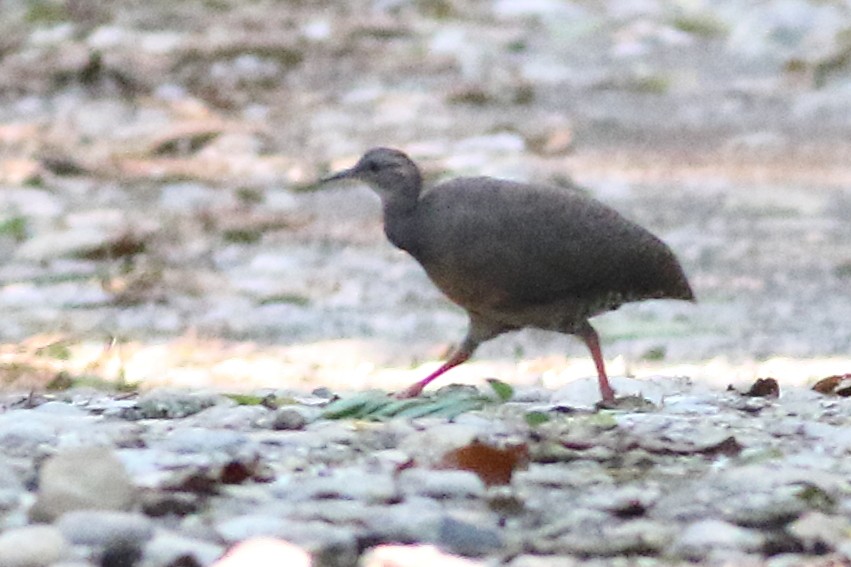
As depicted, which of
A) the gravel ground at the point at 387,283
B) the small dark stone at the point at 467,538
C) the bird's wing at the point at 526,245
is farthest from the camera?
the bird's wing at the point at 526,245

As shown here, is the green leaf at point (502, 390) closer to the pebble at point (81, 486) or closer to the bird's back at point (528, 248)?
the bird's back at point (528, 248)

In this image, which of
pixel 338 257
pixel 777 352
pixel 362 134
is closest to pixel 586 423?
pixel 777 352

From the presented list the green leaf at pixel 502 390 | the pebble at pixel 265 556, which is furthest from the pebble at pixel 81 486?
the green leaf at pixel 502 390

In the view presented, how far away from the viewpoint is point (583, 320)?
542cm

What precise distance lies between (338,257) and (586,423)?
3.99 meters

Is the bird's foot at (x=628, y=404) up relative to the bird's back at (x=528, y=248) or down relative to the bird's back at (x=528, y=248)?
down

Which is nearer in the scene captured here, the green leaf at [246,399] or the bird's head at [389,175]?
the green leaf at [246,399]

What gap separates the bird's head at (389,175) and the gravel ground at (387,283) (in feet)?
2.00

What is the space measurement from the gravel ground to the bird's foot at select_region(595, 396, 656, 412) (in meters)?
0.08

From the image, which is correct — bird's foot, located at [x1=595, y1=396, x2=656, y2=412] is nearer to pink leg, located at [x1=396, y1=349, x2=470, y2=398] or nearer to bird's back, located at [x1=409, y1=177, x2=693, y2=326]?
bird's back, located at [x1=409, y1=177, x2=693, y2=326]

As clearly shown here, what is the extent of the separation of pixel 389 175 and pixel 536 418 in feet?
3.90

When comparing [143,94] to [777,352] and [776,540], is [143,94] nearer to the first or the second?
[777,352]

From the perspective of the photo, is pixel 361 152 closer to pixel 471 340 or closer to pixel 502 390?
pixel 471 340

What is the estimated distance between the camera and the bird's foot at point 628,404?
4914 millimetres
